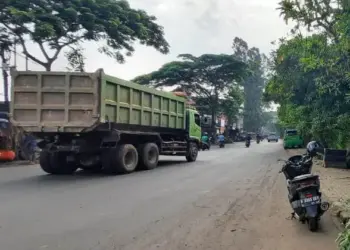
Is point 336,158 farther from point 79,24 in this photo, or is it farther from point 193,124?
point 79,24

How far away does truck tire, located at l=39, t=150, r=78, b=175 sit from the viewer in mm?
13070

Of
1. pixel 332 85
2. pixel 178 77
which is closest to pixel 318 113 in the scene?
pixel 332 85

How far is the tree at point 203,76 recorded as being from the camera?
4562 cm

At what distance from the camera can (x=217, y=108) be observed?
1884 inches

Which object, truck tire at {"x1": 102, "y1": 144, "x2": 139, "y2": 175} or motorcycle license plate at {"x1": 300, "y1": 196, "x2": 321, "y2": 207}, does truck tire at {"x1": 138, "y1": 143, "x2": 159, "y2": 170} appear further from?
motorcycle license plate at {"x1": 300, "y1": 196, "x2": 321, "y2": 207}

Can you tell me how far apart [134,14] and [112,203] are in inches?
749

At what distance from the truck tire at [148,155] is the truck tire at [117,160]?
1.08m

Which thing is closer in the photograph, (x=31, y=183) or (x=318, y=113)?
(x=31, y=183)

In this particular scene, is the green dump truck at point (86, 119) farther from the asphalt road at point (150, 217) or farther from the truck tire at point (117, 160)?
the asphalt road at point (150, 217)

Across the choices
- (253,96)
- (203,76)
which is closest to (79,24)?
(203,76)

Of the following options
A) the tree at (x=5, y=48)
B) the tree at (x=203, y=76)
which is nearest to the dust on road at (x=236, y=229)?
the tree at (x=5, y=48)

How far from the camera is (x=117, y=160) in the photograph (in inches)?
500

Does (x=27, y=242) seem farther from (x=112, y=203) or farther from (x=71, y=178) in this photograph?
(x=71, y=178)

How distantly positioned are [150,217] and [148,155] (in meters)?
8.18
